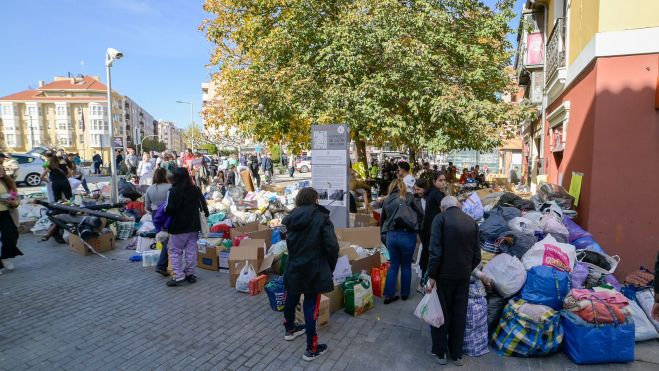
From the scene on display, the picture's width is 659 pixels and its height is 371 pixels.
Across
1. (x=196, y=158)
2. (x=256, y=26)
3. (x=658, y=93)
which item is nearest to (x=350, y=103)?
(x=256, y=26)

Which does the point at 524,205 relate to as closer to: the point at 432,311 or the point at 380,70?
the point at 432,311

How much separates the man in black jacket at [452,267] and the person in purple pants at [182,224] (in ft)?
12.0

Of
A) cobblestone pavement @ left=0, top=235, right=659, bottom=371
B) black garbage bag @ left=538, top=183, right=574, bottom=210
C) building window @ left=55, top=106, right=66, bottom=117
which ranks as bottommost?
cobblestone pavement @ left=0, top=235, right=659, bottom=371

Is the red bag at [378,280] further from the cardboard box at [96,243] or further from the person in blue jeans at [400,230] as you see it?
the cardboard box at [96,243]

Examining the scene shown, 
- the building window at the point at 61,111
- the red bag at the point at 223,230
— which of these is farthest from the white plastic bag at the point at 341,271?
the building window at the point at 61,111

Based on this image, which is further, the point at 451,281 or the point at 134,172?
the point at 134,172

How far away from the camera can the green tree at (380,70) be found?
1042 cm

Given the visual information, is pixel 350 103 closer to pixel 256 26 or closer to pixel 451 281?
pixel 256 26

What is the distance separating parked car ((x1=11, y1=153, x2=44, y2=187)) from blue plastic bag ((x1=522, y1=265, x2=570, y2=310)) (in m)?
23.1

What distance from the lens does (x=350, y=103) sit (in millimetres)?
10703

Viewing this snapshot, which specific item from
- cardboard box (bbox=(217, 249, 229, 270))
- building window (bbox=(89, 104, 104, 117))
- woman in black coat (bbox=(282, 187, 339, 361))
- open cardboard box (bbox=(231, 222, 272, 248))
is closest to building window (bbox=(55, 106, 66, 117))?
building window (bbox=(89, 104, 104, 117))

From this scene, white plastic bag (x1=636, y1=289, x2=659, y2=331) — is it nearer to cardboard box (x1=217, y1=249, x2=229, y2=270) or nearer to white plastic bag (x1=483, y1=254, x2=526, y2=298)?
white plastic bag (x1=483, y1=254, x2=526, y2=298)

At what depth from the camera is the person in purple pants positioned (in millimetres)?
5555

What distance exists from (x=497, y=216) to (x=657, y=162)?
2299mm
